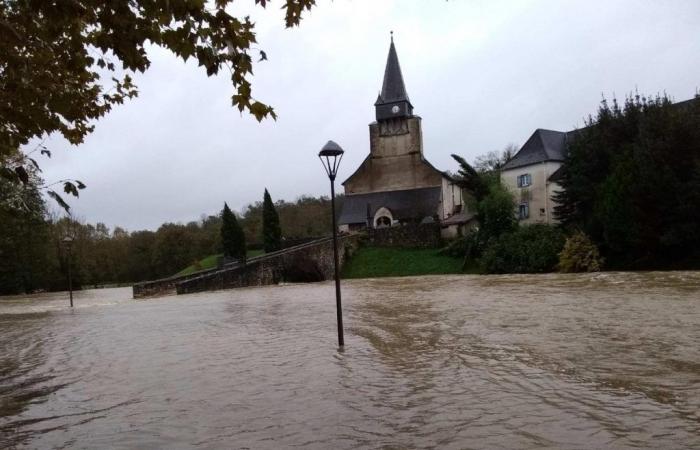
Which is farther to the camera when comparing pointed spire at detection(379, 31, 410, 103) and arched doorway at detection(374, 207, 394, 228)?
pointed spire at detection(379, 31, 410, 103)

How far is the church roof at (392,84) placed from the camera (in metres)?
53.5

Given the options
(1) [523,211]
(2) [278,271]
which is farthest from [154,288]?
(1) [523,211]

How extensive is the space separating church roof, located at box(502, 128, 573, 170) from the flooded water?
31063mm

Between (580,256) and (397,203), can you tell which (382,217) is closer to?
(397,203)

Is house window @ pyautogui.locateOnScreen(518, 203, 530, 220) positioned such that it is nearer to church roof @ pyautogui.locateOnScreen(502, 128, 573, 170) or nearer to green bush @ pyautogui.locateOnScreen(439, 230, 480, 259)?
church roof @ pyautogui.locateOnScreen(502, 128, 573, 170)

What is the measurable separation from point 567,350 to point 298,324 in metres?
6.10

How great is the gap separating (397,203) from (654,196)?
90.9 ft

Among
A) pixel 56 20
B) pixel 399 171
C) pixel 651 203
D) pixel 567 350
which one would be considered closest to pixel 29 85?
pixel 56 20

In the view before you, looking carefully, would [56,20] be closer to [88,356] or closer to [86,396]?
[86,396]

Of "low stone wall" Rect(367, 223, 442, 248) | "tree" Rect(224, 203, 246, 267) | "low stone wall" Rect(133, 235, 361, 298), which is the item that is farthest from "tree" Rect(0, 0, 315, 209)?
"tree" Rect(224, 203, 246, 267)

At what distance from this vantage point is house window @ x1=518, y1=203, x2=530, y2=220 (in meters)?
43.7

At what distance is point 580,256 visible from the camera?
90.7ft

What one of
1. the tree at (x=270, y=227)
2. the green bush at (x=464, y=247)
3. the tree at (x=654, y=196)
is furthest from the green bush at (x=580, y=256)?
the tree at (x=270, y=227)

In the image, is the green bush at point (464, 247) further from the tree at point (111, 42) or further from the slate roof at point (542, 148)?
the tree at point (111, 42)
